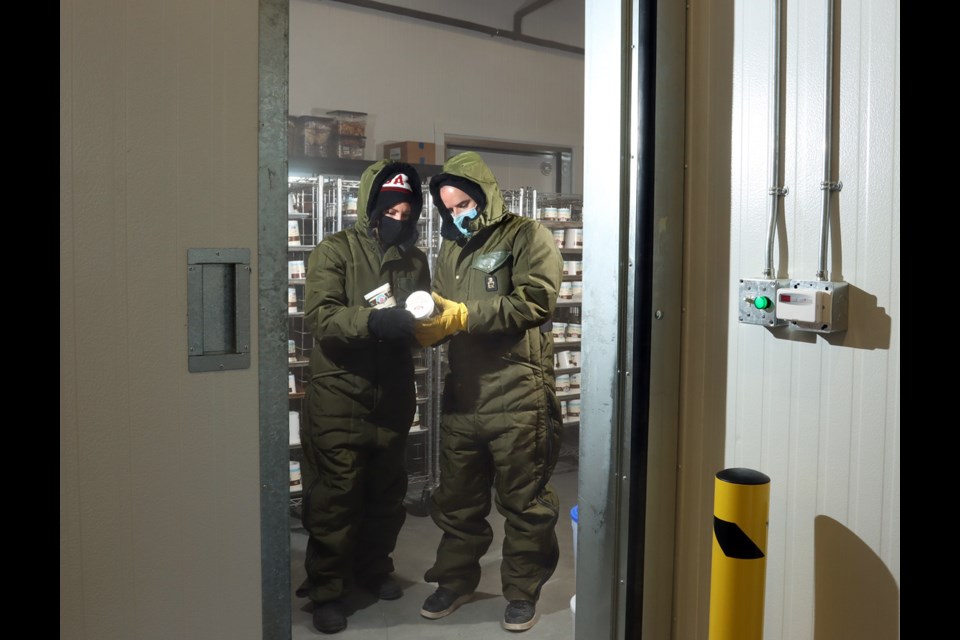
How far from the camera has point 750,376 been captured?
1.97 metres

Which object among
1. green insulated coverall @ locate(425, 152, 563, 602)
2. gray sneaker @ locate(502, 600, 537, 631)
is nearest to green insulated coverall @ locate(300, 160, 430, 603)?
green insulated coverall @ locate(425, 152, 563, 602)

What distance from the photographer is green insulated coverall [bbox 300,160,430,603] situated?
340 cm

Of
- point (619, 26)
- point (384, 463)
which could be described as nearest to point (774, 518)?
point (619, 26)

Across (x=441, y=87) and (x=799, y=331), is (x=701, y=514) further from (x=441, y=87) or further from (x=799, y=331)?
(x=441, y=87)

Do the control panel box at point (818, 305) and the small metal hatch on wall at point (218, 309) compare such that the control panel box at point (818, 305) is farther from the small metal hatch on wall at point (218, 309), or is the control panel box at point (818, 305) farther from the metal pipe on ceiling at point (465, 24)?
the metal pipe on ceiling at point (465, 24)

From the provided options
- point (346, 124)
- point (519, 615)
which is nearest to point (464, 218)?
point (346, 124)

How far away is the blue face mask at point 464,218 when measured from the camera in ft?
11.7

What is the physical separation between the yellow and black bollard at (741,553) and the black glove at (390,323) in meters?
1.91

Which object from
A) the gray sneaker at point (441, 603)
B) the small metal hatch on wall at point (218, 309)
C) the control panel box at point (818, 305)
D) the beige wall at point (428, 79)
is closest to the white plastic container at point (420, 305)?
the gray sneaker at point (441, 603)

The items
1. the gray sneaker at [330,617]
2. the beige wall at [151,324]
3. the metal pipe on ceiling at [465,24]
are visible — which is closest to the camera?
the beige wall at [151,324]

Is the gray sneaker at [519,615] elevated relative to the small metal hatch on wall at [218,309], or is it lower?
lower

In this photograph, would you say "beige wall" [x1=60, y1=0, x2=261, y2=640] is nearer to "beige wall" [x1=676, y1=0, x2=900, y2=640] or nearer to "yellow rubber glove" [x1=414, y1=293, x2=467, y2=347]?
"beige wall" [x1=676, y1=0, x2=900, y2=640]

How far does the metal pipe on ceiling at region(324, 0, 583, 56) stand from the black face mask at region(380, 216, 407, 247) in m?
2.28

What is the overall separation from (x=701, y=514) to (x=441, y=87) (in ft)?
14.2
